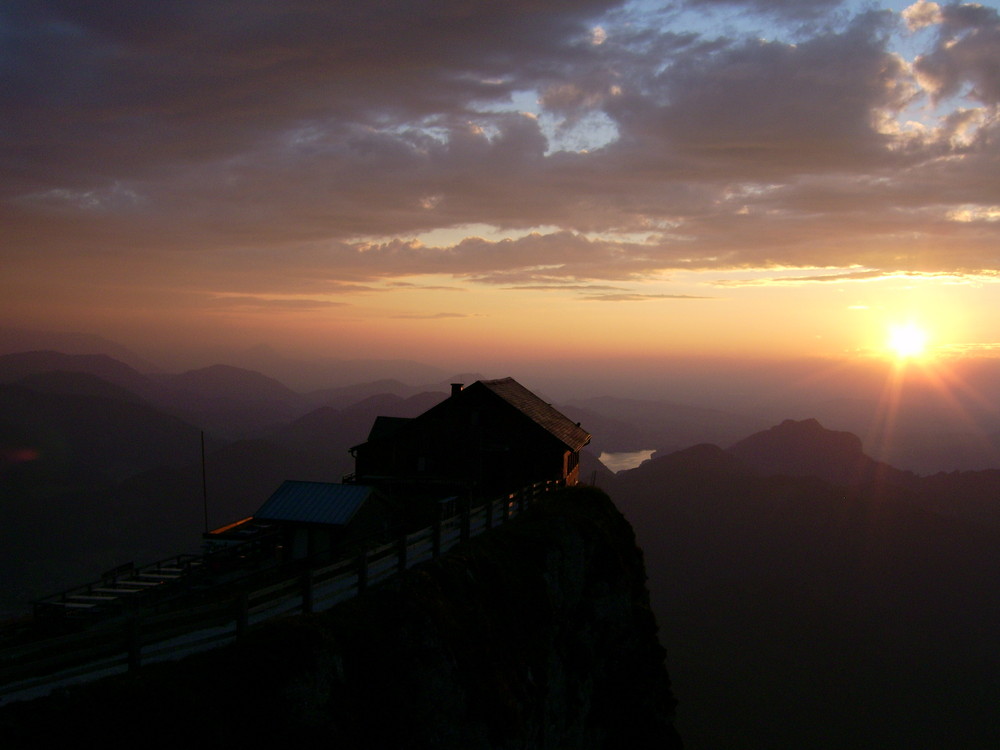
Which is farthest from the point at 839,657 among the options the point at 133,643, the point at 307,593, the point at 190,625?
the point at 133,643

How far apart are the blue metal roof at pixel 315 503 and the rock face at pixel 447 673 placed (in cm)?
585

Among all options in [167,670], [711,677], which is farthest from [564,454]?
[711,677]

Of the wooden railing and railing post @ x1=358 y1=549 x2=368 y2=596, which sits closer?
the wooden railing

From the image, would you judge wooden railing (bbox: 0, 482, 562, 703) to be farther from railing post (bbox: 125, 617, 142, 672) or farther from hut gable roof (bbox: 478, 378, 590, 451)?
hut gable roof (bbox: 478, 378, 590, 451)

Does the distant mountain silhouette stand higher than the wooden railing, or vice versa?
the wooden railing

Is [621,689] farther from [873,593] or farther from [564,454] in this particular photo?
[873,593]

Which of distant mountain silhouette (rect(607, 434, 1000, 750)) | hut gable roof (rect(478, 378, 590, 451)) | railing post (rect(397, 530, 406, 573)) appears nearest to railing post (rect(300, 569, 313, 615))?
railing post (rect(397, 530, 406, 573))

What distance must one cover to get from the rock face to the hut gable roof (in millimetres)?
7122

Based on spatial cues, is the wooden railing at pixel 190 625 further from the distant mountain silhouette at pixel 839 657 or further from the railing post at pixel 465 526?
the distant mountain silhouette at pixel 839 657

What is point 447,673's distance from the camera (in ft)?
50.0

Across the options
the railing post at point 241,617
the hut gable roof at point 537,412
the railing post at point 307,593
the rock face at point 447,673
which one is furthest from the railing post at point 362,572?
the hut gable roof at point 537,412

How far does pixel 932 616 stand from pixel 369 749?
213 m

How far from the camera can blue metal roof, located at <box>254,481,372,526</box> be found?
23234mm

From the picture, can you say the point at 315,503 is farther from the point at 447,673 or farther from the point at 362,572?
the point at 447,673
